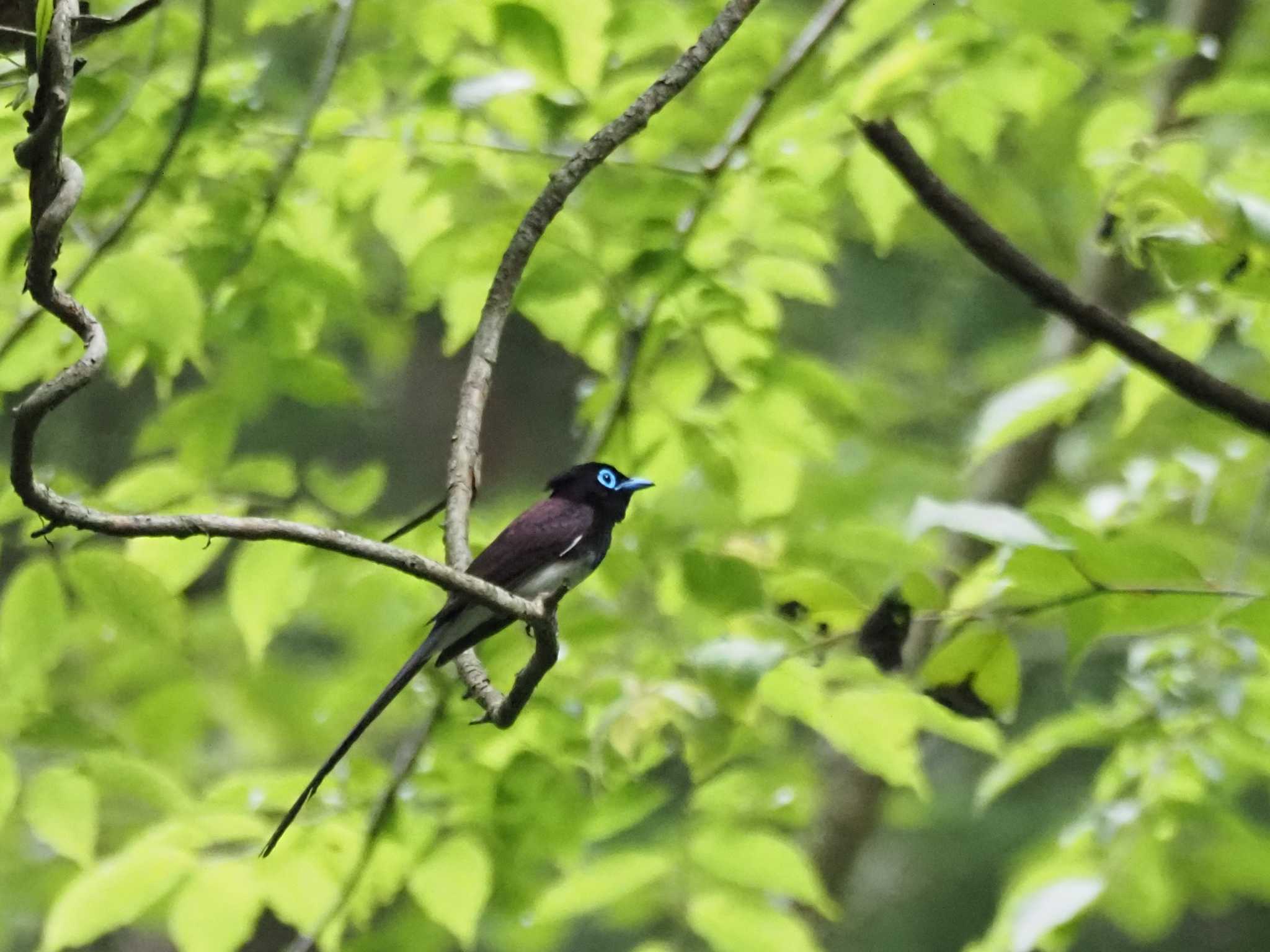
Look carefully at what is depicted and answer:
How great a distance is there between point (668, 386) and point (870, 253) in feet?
14.0

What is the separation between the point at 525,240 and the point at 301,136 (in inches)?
47.5

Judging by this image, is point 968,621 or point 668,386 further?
point 668,386

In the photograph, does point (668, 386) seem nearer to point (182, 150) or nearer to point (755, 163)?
point (755, 163)

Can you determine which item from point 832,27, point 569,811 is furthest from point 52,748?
point 832,27

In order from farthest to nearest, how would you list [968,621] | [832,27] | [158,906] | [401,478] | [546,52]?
[401,478], [158,906], [832,27], [546,52], [968,621]

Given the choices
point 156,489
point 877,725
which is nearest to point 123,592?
point 156,489

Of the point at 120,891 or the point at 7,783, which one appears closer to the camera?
the point at 7,783

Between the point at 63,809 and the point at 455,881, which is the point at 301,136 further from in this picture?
the point at 455,881

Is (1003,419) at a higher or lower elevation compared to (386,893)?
higher

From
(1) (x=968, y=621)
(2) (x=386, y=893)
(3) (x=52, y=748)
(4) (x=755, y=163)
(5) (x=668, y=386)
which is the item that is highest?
(4) (x=755, y=163)

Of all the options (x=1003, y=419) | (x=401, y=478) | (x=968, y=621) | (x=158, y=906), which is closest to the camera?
(x=968, y=621)

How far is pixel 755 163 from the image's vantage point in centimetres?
345

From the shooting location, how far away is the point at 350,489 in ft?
10.5

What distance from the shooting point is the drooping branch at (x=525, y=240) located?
91.7 inches
